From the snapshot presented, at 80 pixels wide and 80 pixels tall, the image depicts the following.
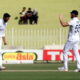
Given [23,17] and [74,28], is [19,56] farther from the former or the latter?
[23,17]

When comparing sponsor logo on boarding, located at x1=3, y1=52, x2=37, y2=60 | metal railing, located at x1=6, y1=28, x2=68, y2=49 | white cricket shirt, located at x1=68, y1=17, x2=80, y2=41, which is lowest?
sponsor logo on boarding, located at x1=3, y1=52, x2=37, y2=60

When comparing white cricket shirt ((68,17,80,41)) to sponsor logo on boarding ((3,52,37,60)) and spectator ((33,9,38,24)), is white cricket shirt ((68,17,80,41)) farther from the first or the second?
spectator ((33,9,38,24))

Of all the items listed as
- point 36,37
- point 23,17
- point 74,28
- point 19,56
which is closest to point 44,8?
point 23,17

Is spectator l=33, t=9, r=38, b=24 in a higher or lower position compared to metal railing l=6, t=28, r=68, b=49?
higher

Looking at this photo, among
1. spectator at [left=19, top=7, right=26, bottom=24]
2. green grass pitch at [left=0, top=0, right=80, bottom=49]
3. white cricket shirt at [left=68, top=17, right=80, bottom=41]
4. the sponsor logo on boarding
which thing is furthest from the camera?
green grass pitch at [left=0, top=0, right=80, bottom=49]

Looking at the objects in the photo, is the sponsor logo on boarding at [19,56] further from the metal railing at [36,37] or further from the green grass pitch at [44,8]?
the green grass pitch at [44,8]

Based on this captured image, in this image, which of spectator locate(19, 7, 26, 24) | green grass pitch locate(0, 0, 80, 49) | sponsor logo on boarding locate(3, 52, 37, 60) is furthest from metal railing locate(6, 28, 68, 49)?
sponsor logo on boarding locate(3, 52, 37, 60)

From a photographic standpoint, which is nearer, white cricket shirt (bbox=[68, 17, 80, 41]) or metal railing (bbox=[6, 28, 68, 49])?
white cricket shirt (bbox=[68, 17, 80, 41])

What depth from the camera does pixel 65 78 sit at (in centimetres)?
1475

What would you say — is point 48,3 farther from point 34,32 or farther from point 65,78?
point 65,78

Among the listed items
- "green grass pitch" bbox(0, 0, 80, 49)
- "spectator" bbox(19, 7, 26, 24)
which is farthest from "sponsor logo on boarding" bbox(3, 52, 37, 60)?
"green grass pitch" bbox(0, 0, 80, 49)

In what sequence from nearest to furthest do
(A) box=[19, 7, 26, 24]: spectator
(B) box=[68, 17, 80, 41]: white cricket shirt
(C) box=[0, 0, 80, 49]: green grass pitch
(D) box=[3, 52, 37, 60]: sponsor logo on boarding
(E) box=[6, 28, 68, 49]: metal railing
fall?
(B) box=[68, 17, 80, 41]: white cricket shirt
(D) box=[3, 52, 37, 60]: sponsor logo on boarding
(E) box=[6, 28, 68, 49]: metal railing
(A) box=[19, 7, 26, 24]: spectator
(C) box=[0, 0, 80, 49]: green grass pitch

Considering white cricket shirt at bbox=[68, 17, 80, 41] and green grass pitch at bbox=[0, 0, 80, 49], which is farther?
green grass pitch at bbox=[0, 0, 80, 49]

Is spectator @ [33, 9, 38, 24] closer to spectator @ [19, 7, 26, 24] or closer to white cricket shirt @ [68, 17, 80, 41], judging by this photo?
spectator @ [19, 7, 26, 24]
